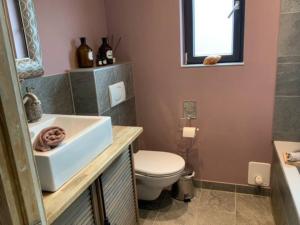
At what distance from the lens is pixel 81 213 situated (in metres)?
1.10

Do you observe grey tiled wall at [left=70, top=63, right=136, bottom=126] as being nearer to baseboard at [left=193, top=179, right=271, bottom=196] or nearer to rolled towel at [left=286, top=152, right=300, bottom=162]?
baseboard at [left=193, top=179, right=271, bottom=196]

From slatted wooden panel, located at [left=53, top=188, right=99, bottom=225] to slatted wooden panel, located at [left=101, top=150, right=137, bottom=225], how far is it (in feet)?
0.37

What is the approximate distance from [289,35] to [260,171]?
3.59 ft

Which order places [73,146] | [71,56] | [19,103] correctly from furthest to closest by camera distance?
[71,56], [73,146], [19,103]

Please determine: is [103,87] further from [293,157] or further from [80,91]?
[293,157]

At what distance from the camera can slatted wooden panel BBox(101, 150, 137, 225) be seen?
1312 mm

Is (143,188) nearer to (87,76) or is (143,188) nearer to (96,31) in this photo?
(87,76)

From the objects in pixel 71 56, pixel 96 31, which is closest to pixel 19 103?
pixel 71 56

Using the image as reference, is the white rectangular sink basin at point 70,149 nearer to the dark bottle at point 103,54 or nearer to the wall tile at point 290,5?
the dark bottle at point 103,54

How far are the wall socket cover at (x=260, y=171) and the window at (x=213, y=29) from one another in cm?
89

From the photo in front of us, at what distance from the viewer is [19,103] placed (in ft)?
1.77

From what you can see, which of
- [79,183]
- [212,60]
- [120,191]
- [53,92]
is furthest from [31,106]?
[212,60]

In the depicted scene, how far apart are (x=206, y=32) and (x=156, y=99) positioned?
2.33 feet

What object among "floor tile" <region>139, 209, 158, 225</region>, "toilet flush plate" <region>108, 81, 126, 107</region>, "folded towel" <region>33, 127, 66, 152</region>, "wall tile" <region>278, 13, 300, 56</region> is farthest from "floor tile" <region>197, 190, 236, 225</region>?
"folded towel" <region>33, 127, 66, 152</region>
